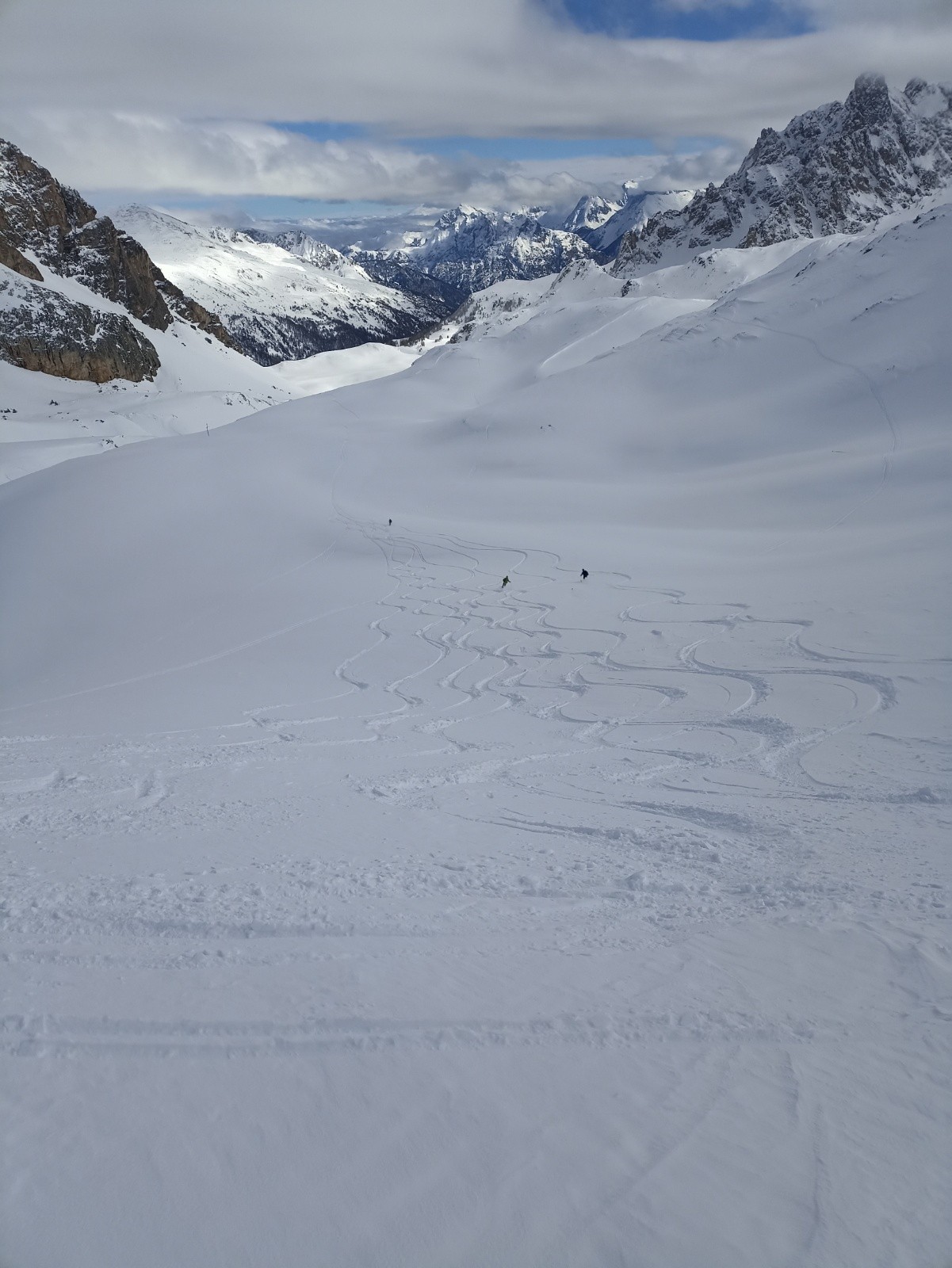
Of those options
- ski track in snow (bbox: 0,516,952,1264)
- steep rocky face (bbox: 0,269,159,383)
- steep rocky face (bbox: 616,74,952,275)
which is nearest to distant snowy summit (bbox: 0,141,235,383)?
steep rocky face (bbox: 0,269,159,383)

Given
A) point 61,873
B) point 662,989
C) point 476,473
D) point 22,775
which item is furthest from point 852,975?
point 476,473

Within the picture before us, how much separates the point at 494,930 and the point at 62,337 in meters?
117

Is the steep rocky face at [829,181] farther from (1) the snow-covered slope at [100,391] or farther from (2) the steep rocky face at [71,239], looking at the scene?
(2) the steep rocky face at [71,239]

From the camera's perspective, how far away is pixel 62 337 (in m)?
101

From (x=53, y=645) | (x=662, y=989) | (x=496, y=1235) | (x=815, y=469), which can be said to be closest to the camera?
(x=496, y=1235)

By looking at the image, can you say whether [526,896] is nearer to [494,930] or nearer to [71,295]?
[494,930]

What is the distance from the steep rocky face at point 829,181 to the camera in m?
155

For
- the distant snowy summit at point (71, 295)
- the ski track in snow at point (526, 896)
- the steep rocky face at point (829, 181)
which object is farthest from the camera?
the steep rocky face at point (829, 181)

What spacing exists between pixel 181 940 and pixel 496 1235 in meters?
Result: 2.85

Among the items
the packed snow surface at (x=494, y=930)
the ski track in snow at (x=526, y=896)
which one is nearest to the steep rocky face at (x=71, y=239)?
the packed snow surface at (x=494, y=930)

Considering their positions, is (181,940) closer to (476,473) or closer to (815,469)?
(815,469)

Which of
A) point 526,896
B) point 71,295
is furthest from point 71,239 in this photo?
point 526,896

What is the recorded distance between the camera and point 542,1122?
145 inches

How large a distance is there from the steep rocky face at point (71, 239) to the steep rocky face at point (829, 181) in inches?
3661
